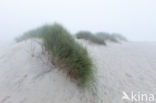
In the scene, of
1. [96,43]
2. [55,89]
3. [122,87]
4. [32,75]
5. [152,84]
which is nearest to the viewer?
[55,89]

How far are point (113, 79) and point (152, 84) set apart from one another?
1.02 metres

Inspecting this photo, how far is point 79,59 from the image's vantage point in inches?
109

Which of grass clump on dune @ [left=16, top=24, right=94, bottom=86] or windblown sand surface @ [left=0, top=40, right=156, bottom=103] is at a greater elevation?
grass clump on dune @ [left=16, top=24, right=94, bottom=86]

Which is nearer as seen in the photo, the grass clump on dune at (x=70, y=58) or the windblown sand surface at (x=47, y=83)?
the windblown sand surface at (x=47, y=83)

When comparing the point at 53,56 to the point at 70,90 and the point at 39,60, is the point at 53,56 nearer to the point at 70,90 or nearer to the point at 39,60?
the point at 39,60

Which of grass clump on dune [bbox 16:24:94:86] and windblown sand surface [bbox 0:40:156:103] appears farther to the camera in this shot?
grass clump on dune [bbox 16:24:94:86]

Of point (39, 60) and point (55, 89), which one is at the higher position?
point (39, 60)

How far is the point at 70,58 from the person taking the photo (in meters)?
2.81

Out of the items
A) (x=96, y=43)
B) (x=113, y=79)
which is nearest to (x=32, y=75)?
(x=113, y=79)

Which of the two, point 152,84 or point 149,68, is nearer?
point 152,84

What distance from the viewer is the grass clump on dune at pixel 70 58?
2707 millimetres

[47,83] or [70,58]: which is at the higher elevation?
[70,58]

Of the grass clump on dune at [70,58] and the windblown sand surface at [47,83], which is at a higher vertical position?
the grass clump on dune at [70,58]

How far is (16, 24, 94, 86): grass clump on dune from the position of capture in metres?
2.71
